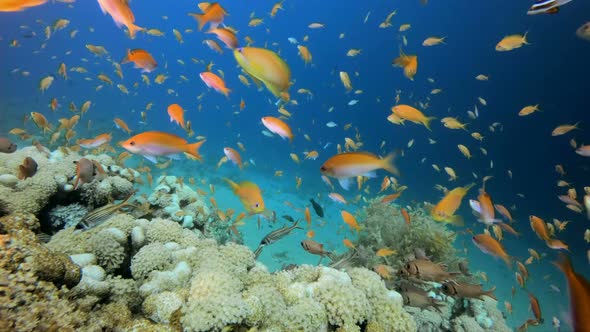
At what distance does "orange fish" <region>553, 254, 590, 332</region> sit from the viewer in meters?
0.91

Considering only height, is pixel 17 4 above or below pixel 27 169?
above

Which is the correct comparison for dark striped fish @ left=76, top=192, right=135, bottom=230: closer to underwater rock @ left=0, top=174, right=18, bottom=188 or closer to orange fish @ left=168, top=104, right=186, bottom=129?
underwater rock @ left=0, top=174, right=18, bottom=188

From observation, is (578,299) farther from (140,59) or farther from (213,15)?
(140,59)

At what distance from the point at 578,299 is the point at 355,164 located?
2371 mm

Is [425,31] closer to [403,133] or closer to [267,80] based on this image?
[403,133]

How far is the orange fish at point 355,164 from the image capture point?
10.6 ft

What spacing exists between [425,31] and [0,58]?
114 meters

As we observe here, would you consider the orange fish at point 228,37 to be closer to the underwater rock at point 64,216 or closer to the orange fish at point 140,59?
the orange fish at point 140,59

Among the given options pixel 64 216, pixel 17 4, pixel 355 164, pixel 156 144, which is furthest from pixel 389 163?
pixel 64 216

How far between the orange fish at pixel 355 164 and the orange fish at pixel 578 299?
2.28m

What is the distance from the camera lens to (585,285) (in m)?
0.95

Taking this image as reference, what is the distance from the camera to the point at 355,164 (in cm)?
325

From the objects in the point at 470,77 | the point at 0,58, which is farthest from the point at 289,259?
the point at 0,58

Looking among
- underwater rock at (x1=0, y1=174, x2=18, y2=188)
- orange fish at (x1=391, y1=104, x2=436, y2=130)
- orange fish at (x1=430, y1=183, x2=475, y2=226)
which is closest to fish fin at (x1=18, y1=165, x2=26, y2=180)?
underwater rock at (x1=0, y1=174, x2=18, y2=188)
